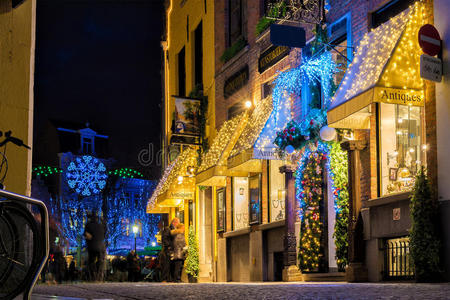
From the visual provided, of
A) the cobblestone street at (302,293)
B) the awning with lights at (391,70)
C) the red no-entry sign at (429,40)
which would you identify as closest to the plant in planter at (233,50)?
the awning with lights at (391,70)

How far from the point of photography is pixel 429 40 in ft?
37.4

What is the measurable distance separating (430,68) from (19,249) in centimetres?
813

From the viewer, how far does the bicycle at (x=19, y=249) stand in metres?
4.36

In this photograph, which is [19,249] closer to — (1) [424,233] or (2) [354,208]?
(1) [424,233]

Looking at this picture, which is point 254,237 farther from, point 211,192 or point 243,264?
point 211,192

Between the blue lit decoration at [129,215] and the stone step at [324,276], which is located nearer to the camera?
the stone step at [324,276]

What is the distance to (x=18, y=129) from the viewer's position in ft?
28.3

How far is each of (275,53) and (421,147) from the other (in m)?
6.74

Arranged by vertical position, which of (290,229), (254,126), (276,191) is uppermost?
(254,126)

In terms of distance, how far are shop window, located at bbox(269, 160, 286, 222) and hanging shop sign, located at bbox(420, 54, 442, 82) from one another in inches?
287

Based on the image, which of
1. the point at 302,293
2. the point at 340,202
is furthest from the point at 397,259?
the point at 302,293

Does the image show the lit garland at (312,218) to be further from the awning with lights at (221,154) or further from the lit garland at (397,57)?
the awning with lights at (221,154)

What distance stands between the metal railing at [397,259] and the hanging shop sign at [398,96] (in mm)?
2464

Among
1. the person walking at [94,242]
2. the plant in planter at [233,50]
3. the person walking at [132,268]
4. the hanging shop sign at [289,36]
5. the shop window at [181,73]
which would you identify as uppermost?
the shop window at [181,73]
